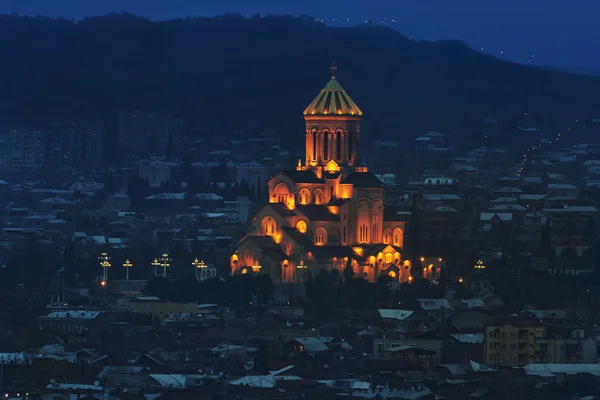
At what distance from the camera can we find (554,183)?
5027 inches

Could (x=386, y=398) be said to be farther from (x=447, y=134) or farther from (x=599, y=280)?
(x=447, y=134)

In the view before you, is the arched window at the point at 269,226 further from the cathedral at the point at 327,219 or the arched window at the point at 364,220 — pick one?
the arched window at the point at 364,220

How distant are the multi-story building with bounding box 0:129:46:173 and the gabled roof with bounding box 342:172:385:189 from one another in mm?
59156

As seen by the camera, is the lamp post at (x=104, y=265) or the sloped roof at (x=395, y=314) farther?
the lamp post at (x=104, y=265)

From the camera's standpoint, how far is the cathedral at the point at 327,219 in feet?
281

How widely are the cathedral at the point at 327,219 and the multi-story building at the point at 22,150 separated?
190 ft

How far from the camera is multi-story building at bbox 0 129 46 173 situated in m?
149

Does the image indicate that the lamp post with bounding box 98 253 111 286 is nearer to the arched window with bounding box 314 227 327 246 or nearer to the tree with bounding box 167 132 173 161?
the arched window with bounding box 314 227 327 246

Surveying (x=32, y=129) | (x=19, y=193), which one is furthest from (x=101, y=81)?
(x=19, y=193)

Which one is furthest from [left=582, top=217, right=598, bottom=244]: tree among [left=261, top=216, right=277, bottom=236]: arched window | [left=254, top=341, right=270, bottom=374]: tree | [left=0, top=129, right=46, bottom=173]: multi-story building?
[left=0, top=129, right=46, bottom=173]: multi-story building

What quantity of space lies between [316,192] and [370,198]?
1.68 meters

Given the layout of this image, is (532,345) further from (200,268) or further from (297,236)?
(200,268)

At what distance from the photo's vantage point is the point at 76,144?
156 metres

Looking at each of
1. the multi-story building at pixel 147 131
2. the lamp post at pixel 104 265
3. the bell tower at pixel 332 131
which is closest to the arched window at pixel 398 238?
the bell tower at pixel 332 131
